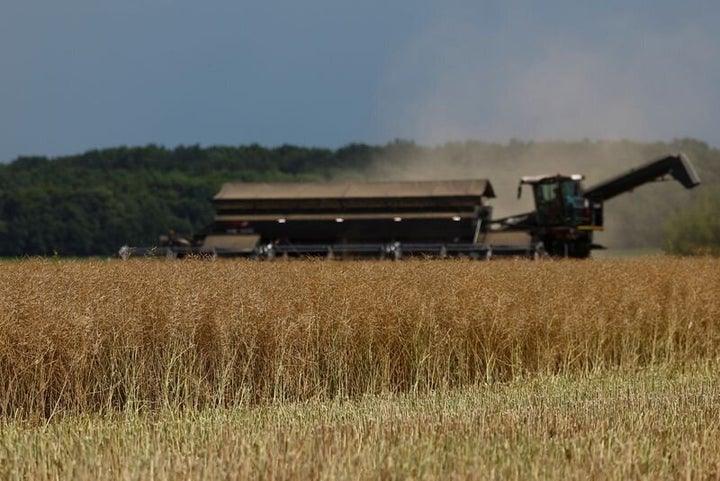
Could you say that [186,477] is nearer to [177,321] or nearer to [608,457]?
[608,457]

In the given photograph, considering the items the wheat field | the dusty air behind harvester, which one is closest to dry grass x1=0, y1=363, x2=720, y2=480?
the wheat field

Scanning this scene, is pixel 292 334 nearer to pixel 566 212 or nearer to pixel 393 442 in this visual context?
pixel 393 442

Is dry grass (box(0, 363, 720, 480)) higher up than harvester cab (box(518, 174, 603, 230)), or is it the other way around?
harvester cab (box(518, 174, 603, 230))

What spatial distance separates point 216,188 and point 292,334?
186ft

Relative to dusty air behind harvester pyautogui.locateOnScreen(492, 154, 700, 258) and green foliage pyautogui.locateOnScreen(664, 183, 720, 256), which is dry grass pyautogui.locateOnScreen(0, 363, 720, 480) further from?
green foliage pyautogui.locateOnScreen(664, 183, 720, 256)

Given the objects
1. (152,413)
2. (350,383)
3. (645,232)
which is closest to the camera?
(152,413)

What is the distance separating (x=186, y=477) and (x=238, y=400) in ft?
12.7

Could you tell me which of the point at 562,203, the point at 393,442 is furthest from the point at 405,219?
the point at 393,442

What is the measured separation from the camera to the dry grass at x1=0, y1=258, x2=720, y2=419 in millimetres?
8734

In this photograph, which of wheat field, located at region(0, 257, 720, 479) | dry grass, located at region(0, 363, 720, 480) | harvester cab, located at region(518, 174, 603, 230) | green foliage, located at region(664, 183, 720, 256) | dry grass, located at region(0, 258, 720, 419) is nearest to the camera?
dry grass, located at region(0, 363, 720, 480)

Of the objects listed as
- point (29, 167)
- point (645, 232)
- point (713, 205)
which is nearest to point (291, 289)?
point (713, 205)

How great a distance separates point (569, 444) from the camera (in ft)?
20.1

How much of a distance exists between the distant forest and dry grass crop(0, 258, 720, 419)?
30.7 metres

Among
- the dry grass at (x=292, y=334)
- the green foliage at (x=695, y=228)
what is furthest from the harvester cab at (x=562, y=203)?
the dry grass at (x=292, y=334)
